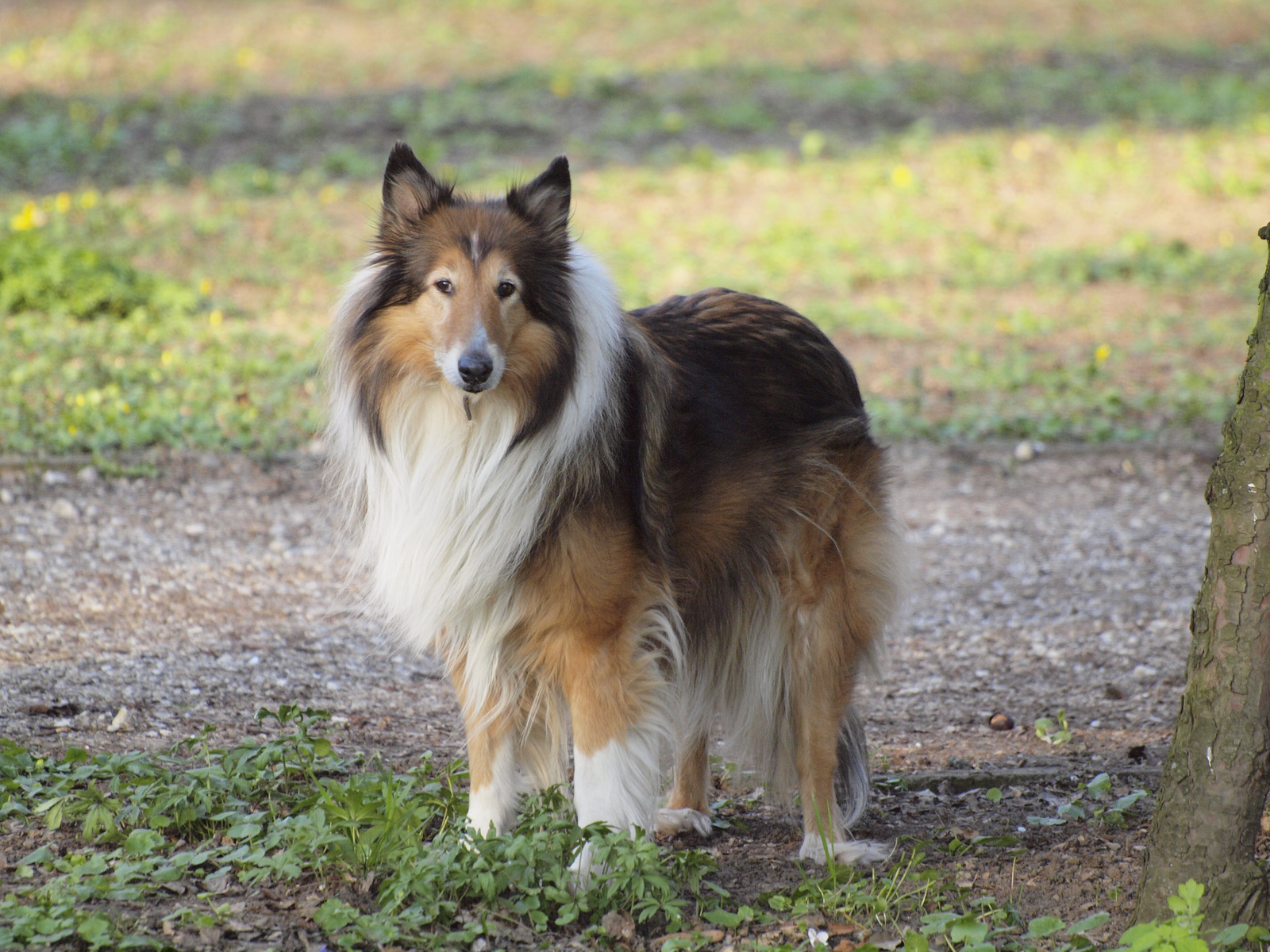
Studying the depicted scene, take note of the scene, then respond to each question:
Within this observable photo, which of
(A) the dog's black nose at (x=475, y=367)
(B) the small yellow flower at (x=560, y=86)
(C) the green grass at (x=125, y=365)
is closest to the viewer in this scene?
(A) the dog's black nose at (x=475, y=367)

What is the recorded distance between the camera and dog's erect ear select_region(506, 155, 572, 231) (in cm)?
372

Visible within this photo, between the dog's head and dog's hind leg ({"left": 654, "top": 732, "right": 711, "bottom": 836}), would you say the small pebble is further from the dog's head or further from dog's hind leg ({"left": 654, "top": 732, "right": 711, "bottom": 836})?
dog's hind leg ({"left": 654, "top": 732, "right": 711, "bottom": 836})

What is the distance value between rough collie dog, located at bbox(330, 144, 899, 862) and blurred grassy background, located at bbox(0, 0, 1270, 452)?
3.65m

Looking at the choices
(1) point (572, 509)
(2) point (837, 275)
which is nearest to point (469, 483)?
(1) point (572, 509)

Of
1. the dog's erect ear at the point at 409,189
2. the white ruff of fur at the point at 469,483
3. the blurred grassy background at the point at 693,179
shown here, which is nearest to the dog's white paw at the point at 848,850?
the white ruff of fur at the point at 469,483

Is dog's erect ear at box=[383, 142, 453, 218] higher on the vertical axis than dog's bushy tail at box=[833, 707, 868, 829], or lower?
higher

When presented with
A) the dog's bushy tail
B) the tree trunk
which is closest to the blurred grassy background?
the dog's bushy tail

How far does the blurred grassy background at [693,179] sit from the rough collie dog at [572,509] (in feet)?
12.0

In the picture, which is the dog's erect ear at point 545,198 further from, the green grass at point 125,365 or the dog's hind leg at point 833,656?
the green grass at point 125,365

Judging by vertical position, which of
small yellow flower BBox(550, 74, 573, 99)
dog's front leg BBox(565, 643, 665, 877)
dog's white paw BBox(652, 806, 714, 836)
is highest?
small yellow flower BBox(550, 74, 573, 99)

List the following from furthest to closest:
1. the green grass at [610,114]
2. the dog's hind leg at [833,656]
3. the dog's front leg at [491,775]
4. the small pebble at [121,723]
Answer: the green grass at [610,114] → the small pebble at [121,723] → the dog's hind leg at [833,656] → the dog's front leg at [491,775]

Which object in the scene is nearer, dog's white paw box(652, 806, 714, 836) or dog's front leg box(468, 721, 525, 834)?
dog's front leg box(468, 721, 525, 834)

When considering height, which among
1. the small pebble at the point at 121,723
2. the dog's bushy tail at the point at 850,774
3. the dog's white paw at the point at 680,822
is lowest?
the dog's white paw at the point at 680,822

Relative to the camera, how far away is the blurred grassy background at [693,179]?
26.8 ft
